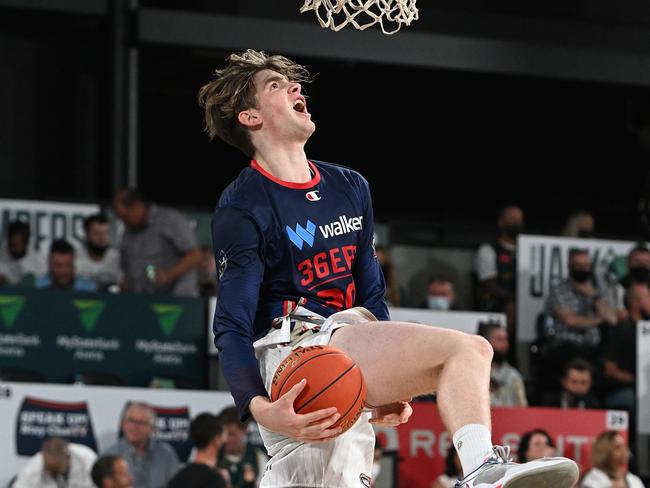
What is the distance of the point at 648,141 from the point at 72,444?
409 inches

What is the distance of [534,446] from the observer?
33.1 ft

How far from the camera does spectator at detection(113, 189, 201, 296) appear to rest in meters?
11.4

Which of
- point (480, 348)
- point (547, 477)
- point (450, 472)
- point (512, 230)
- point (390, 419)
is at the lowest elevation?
Result: point (450, 472)

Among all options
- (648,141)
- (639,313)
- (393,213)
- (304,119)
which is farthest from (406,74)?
(304,119)

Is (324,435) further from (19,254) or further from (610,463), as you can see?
(19,254)

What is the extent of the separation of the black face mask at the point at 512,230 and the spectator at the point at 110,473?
5.18m

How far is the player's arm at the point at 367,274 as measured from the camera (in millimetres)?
5266

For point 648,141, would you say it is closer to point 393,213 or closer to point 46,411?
point 393,213

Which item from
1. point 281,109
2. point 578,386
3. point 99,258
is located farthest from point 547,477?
point 99,258

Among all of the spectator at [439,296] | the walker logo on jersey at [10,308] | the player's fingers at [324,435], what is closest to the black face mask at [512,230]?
the spectator at [439,296]

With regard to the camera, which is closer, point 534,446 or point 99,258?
point 534,446

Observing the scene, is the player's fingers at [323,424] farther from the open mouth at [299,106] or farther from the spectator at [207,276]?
the spectator at [207,276]

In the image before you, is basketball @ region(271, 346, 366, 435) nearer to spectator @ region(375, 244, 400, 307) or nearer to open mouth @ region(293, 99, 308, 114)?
open mouth @ region(293, 99, 308, 114)

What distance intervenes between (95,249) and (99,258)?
0.32ft
